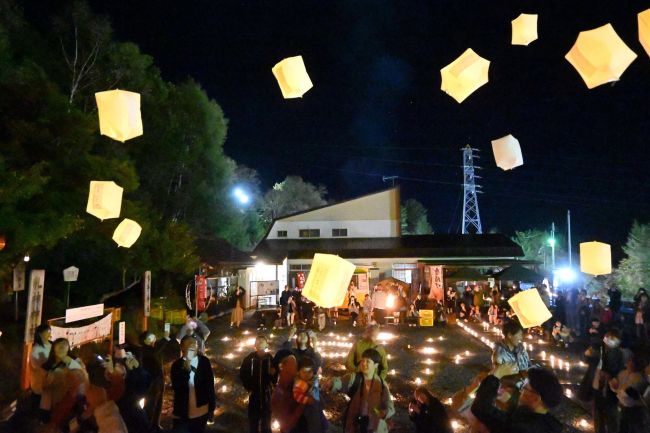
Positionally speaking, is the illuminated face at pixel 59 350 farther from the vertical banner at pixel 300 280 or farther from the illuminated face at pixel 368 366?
the vertical banner at pixel 300 280

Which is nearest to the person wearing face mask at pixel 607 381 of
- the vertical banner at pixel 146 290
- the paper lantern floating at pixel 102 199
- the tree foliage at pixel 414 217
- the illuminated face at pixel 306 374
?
the illuminated face at pixel 306 374

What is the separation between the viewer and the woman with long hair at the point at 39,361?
511cm

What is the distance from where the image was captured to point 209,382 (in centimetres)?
497

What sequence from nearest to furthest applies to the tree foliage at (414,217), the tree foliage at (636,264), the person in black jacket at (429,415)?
the person in black jacket at (429,415), the tree foliage at (636,264), the tree foliage at (414,217)

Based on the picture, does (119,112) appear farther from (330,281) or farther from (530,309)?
(530,309)

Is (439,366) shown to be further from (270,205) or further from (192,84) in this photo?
(270,205)

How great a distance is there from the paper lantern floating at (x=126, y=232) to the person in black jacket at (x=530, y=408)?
948 cm

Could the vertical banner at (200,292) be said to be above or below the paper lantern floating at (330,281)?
below

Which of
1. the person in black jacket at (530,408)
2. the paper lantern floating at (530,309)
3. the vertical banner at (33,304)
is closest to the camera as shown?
the person in black jacket at (530,408)

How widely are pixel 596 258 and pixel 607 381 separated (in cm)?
322

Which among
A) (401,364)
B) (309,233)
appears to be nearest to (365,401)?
(401,364)

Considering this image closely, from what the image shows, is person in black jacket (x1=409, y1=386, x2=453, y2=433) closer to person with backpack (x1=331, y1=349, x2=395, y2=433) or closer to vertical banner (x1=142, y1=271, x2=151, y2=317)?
person with backpack (x1=331, y1=349, x2=395, y2=433)

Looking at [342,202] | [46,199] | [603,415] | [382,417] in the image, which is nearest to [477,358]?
[603,415]

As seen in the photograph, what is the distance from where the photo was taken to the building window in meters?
28.5
